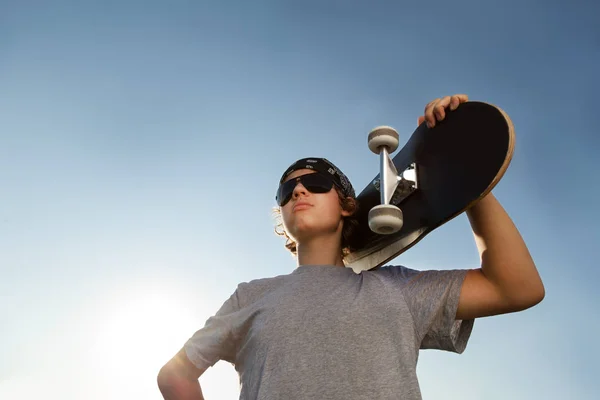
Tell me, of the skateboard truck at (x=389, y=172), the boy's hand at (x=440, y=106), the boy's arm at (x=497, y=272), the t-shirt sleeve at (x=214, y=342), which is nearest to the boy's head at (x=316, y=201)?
the skateboard truck at (x=389, y=172)

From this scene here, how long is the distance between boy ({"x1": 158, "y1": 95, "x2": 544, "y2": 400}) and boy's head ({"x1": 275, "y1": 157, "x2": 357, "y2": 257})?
31cm

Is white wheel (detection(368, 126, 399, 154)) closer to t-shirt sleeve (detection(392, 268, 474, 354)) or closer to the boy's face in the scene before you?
the boy's face

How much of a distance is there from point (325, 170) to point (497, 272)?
152cm

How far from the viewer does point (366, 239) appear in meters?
3.62

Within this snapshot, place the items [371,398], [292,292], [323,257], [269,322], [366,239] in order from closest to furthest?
[371,398] → [269,322] → [292,292] → [323,257] → [366,239]

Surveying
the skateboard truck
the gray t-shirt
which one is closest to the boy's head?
the gray t-shirt

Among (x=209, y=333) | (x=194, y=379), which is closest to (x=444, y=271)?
(x=209, y=333)

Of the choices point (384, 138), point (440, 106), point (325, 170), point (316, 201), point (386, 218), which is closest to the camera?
point (386, 218)

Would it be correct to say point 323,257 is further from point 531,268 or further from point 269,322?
point 531,268

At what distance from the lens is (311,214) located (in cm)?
343

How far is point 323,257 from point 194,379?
1124 mm

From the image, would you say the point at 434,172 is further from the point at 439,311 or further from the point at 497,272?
the point at 439,311

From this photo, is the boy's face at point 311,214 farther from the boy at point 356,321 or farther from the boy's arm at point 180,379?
the boy's arm at point 180,379

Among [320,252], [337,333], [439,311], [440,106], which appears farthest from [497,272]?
[320,252]
